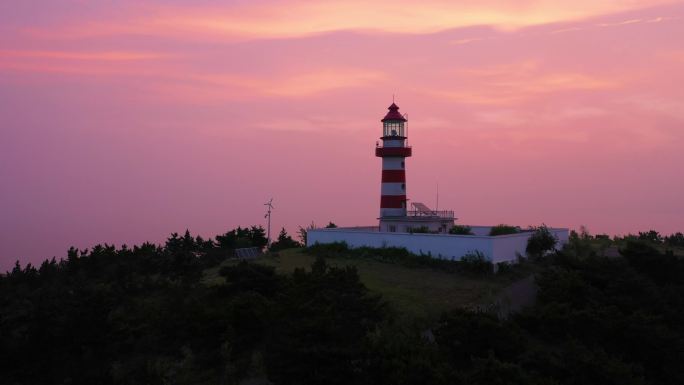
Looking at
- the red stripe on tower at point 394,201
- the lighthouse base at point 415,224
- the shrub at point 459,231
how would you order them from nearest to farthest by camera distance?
the shrub at point 459,231
the lighthouse base at point 415,224
the red stripe on tower at point 394,201

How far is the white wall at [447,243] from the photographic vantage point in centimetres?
2733

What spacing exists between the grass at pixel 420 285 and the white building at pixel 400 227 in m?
1.72

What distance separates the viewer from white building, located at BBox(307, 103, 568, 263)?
2934cm

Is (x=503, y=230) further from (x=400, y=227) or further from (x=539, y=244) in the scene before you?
(x=400, y=227)

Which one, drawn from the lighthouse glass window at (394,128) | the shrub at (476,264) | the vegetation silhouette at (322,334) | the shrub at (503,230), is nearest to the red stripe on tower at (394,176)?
the lighthouse glass window at (394,128)

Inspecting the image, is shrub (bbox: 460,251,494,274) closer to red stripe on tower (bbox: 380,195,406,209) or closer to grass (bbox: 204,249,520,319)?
grass (bbox: 204,249,520,319)

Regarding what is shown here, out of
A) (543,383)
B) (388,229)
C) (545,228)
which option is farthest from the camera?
(388,229)

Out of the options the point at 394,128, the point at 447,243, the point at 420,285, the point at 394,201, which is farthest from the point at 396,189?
the point at 420,285

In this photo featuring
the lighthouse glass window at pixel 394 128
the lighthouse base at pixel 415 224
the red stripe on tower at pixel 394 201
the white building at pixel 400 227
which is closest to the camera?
the white building at pixel 400 227

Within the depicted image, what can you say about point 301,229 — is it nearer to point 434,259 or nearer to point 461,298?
point 434,259

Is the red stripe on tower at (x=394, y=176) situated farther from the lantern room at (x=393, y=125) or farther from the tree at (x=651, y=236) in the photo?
the tree at (x=651, y=236)

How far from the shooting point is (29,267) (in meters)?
29.8

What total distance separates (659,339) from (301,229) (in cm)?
2819

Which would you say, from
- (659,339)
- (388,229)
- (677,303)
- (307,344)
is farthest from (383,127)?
(307,344)
